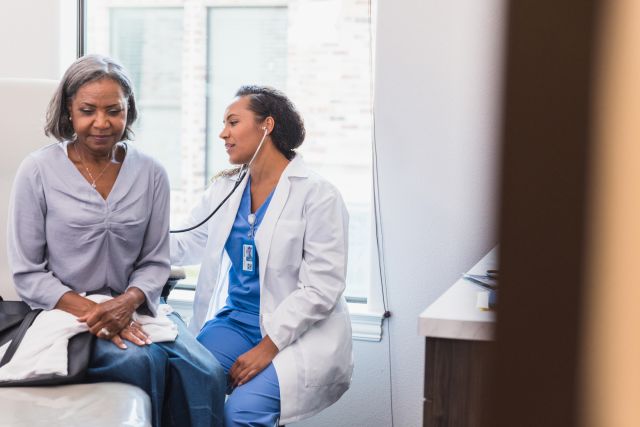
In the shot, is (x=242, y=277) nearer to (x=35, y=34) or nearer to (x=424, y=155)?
(x=424, y=155)

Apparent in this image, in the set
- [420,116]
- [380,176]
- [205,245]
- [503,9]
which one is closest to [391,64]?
[420,116]

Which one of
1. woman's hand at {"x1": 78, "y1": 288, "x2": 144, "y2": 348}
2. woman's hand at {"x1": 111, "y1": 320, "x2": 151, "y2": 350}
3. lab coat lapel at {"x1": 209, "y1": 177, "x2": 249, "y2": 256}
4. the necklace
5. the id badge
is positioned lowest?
woman's hand at {"x1": 111, "y1": 320, "x2": 151, "y2": 350}

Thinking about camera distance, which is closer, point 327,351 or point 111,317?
point 111,317

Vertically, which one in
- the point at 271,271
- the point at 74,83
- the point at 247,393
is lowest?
the point at 247,393

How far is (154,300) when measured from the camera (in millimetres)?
1959

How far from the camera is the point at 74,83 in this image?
6.11ft

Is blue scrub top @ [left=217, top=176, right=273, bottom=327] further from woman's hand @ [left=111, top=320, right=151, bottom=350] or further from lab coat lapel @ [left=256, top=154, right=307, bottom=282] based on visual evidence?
woman's hand @ [left=111, top=320, right=151, bottom=350]

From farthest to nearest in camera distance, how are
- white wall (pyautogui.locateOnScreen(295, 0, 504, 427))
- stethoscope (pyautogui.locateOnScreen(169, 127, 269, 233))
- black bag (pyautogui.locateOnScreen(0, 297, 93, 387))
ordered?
white wall (pyautogui.locateOnScreen(295, 0, 504, 427)), stethoscope (pyautogui.locateOnScreen(169, 127, 269, 233)), black bag (pyautogui.locateOnScreen(0, 297, 93, 387))

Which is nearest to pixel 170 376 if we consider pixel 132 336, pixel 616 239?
pixel 132 336

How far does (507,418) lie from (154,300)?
71.5 inches

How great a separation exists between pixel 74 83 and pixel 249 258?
63cm

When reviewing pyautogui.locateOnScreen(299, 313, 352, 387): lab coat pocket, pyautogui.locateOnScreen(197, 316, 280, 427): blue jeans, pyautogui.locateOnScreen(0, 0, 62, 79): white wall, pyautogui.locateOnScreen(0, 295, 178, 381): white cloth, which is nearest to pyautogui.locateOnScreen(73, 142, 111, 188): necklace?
pyautogui.locateOnScreen(0, 295, 178, 381): white cloth

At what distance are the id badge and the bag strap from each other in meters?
0.54

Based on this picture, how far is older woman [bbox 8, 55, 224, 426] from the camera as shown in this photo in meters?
1.79
